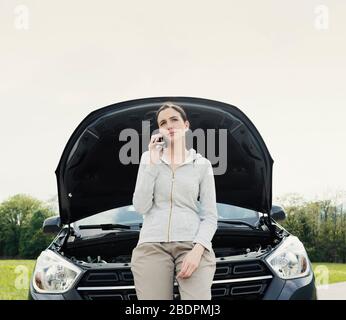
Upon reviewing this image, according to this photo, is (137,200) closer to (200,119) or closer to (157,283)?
(157,283)

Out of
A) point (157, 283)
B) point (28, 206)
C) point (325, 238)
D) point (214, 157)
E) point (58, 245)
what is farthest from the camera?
point (28, 206)

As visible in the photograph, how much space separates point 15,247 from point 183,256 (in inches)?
678

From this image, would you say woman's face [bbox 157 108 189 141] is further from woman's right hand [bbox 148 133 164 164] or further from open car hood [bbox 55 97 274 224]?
open car hood [bbox 55 97 274 224]

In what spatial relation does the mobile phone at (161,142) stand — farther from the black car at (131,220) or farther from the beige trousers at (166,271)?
the black car at (131,220)

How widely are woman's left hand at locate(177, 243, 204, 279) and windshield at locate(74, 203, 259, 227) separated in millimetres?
1509

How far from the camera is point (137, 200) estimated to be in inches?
88.3

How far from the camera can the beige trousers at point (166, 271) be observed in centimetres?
219

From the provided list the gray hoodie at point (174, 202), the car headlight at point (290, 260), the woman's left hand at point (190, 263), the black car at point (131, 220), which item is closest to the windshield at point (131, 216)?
the black car at point (131, 220)

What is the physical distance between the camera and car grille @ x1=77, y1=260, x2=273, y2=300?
2.76 metres

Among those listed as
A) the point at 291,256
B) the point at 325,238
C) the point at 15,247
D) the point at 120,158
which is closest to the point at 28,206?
the point at 15,247

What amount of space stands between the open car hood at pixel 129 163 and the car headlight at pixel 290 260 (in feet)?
2.27

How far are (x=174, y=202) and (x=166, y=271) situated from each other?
321 millimetres
